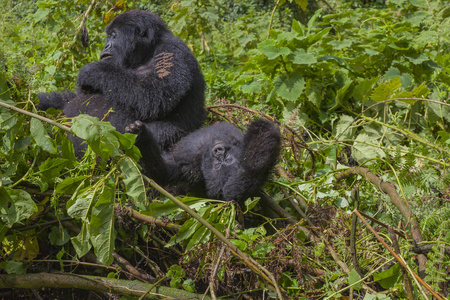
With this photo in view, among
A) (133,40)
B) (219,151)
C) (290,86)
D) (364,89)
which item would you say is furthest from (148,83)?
(364,89)

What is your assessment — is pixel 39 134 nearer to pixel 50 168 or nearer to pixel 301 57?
pixel 50 168

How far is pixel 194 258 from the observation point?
2.01m

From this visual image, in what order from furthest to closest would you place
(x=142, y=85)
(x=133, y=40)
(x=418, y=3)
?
(x=418, y=3), (x=133, y=40), (x=142, y=85)

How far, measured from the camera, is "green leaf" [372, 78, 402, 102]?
11.4 feet

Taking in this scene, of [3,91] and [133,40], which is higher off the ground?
[3,91]

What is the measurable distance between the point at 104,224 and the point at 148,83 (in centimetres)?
162

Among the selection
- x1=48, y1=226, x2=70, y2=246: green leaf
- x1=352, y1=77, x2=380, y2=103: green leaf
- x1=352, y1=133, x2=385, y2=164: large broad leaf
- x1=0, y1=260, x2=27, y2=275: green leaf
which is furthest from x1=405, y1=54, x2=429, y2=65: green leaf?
x1=0, y1=260, x2=27, y2=275: green leaf

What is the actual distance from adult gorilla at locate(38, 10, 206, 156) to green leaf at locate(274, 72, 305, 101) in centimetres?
74

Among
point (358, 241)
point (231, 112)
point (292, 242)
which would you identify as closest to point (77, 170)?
point (292, 242)

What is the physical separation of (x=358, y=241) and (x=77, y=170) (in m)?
1.30

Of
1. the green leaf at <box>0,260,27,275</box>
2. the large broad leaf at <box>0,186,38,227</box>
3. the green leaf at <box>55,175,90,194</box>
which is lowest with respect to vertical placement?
the green leaf at <box>0,260,27,275</box>

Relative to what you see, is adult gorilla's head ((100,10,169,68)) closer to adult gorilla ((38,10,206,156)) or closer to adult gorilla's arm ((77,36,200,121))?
adult gorilla ((38,10,206,156))

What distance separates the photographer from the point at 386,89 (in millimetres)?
3492

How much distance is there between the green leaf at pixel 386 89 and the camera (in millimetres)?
3473
